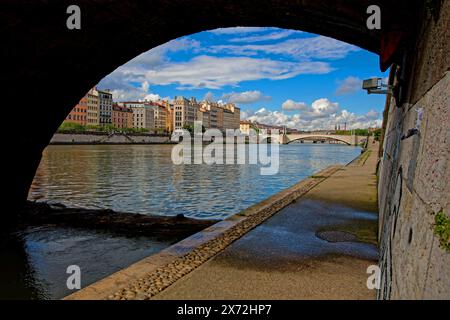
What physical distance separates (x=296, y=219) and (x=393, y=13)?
17.0ft

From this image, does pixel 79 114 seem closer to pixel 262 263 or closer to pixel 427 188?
pixel 262 263

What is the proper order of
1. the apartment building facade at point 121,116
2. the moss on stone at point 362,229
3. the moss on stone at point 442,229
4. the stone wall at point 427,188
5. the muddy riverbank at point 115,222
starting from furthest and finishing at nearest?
the apartment building facade at point 121,116
the muddy riverbank at point 115,222
the moss on stone at point 362,229
the stone wall at point 427,188
the moss on stone at point 442,229

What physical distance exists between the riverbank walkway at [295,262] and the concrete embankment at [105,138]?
85482mm

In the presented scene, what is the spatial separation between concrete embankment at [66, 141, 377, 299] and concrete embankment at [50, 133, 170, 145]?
85.4 m

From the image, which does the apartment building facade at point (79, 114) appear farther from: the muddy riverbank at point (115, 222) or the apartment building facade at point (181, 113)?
the muddy riverbank at point (115, 222)

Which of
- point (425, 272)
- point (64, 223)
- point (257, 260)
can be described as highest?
point (425, 272)

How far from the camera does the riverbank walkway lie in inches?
166

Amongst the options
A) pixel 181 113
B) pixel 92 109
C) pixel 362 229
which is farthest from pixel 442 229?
pixel 181 113

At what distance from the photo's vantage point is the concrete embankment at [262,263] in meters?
4.24

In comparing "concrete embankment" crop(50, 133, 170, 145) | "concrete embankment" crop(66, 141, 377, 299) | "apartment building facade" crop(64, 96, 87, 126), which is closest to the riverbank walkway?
"concrete embankment" crop(66, 141, 377, 299)

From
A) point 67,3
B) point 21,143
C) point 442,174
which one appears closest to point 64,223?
point 21,143

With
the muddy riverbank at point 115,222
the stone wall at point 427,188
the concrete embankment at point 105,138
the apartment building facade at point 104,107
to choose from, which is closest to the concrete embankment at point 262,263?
the stone wall at point 427,188

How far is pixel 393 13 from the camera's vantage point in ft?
14.7
